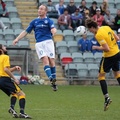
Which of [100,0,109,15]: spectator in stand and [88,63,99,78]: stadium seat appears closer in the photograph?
[88,63,99,78]: stadium seat

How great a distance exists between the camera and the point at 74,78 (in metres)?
27.1

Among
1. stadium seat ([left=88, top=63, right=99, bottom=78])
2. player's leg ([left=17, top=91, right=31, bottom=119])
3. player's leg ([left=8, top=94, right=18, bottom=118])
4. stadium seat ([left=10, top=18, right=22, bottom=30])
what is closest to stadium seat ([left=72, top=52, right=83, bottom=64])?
stadium seat ([left=88, top=63, right=99, bottom=78])

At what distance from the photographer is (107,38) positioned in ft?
50.1

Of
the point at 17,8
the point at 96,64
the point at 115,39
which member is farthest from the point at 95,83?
the point at 115,39

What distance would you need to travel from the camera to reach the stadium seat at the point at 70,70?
27.0 metres

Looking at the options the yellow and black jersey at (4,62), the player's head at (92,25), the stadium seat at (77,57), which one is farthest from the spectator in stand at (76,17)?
the yellow and black jersey at (4,62)

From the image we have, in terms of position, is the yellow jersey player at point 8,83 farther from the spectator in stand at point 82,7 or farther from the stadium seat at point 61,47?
the spectator in stand at point 82,7

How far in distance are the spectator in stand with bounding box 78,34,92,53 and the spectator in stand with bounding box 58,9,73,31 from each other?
5.51 feet

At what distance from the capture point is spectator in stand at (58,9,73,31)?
1158 inches

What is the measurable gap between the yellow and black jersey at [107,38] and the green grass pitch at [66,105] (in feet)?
4.93

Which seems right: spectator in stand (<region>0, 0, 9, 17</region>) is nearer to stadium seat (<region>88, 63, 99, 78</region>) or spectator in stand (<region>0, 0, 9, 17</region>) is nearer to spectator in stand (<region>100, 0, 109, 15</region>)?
spectator in stand (<region>100, 0, 109, 15</region>)

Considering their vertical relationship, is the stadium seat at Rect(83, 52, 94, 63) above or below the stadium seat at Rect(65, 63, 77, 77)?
above

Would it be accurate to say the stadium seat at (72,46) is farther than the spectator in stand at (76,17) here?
No

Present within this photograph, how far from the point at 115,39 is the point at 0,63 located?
10.9 feet
